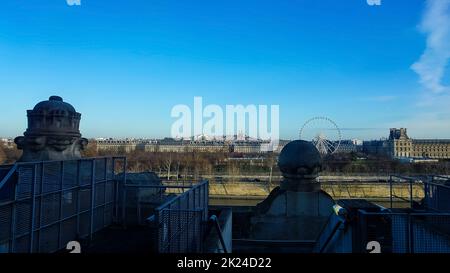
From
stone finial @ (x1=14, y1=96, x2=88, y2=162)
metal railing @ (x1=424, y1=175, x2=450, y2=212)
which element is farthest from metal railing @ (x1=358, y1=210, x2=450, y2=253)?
stone finial @ (x1=14, y1=96, x2=88, y2=162)

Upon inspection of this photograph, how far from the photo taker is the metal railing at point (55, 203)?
22.3ft

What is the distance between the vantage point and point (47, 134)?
11562 millimetres

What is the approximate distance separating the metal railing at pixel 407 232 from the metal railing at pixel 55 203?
6.04 m

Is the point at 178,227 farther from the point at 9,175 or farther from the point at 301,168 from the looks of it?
the point at 301,168

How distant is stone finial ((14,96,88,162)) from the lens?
455 inches

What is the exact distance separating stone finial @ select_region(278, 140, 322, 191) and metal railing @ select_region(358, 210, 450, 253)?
6662 millimetres

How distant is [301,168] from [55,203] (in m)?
8.49

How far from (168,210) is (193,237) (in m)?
1.36

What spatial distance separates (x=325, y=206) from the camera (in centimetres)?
1340

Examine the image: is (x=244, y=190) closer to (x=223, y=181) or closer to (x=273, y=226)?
(x=223, y=181)

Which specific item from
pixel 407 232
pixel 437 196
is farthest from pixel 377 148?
pixel 407 232

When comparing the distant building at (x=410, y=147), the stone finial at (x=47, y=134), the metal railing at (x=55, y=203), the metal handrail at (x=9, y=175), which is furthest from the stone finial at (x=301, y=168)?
the distant building at (x=410, y=147)
